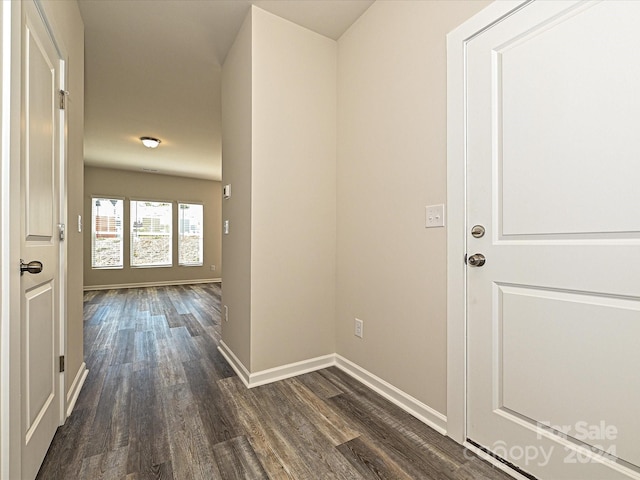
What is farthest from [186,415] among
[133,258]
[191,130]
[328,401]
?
[133,258]

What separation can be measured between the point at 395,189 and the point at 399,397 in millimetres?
1290

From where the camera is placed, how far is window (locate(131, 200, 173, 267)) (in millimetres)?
6676

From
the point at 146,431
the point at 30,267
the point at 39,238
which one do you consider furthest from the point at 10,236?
the point at 146,431

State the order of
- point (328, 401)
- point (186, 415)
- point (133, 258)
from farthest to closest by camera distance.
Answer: point (133, 258) → point (328, 401) → point (186, 415)

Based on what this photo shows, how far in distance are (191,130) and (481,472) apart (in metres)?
4.94

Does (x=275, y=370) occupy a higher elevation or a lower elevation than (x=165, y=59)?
lower

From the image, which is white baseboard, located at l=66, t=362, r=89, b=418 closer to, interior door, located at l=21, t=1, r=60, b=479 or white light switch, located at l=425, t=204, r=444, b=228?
interior door, located at l=21, t=1, r=60, b=479

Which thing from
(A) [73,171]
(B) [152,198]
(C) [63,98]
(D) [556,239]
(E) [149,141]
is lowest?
(D) [556,239]

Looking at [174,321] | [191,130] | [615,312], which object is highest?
[191,130]

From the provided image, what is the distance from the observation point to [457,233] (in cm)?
151

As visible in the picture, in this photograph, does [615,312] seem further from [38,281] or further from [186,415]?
[38,281]

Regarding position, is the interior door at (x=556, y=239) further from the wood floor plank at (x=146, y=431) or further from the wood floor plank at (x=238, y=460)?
the wood floor plank at (x=146, y=431)

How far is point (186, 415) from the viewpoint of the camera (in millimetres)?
1719

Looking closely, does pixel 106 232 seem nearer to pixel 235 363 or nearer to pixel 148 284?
pixel 148 284
